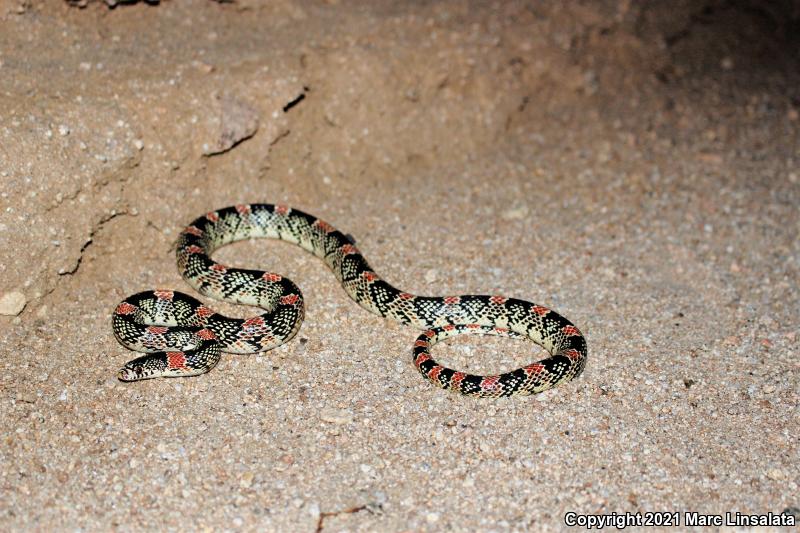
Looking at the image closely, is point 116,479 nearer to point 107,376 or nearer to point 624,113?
point 107,376

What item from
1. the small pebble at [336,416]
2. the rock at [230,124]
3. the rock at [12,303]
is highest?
the rock at [230,124]

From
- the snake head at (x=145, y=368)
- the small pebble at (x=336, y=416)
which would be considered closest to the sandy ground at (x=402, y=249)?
the small pebble at (x=336, y=416)

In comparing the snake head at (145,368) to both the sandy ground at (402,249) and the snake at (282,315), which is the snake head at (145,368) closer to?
the snake at (282,315)

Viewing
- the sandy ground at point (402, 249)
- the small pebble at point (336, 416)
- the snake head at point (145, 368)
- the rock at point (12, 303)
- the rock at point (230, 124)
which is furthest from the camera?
the rock at point (230, 124)

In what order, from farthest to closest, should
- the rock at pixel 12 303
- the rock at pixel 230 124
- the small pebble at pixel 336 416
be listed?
the rock at pixel 230 124
the rock at pixel 12 303
the small pebble at pixel 336 416

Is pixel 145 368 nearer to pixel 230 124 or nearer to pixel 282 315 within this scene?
pixel 282 315

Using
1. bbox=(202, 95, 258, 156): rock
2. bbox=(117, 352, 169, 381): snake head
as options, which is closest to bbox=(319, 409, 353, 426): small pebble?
bbox=(117, 352, 169, 381): snake head

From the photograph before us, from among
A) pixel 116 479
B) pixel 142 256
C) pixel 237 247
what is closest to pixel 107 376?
pixel 116 479
